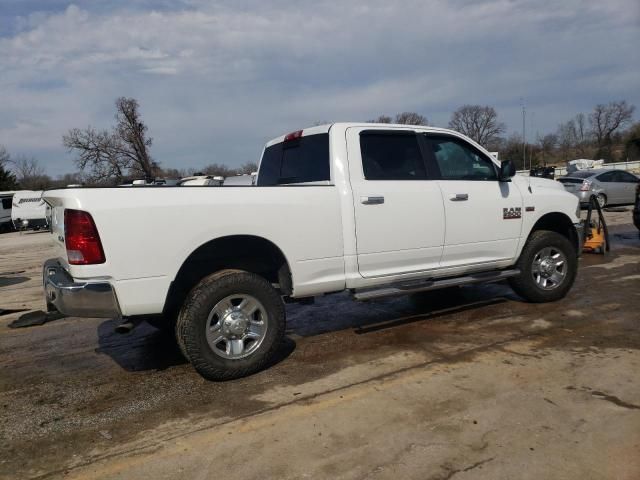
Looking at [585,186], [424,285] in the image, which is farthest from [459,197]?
[585,186]

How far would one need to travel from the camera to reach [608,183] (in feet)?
62.7

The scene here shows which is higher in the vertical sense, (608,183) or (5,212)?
(5,212)

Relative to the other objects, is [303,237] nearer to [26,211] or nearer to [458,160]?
[458,160]

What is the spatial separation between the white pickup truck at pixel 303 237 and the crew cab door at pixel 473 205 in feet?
0.05

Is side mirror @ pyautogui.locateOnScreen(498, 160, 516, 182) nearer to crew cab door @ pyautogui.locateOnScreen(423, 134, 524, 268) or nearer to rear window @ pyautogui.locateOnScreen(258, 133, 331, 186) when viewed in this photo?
crew cab door @ pyautogui.locateOnScreen(423, 134, 524, 268)

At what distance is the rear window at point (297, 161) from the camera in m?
4.96

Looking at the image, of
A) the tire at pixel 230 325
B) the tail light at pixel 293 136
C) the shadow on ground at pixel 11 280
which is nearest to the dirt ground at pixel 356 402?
the tire at pixel 230 325

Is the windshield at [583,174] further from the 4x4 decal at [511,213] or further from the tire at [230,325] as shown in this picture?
the tire at [230,325]

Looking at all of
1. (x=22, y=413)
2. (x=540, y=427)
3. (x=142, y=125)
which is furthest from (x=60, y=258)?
(x=142, y=125)

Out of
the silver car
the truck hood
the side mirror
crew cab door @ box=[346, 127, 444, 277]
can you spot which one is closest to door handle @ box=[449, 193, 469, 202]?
crew cab door @ box=[346, 127, 444, 277]

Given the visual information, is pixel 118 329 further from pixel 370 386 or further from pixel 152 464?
pixel 370 386

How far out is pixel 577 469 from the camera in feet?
8.96

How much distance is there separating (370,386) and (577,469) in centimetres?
155

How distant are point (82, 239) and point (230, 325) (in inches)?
50.7
